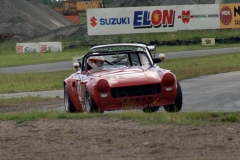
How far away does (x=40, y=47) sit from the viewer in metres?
53.7

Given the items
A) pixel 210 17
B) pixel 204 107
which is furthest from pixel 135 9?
pixel 204 107

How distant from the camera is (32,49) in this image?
5441 cm

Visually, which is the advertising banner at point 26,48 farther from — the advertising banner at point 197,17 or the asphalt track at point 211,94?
the asphalt track at point 211,94

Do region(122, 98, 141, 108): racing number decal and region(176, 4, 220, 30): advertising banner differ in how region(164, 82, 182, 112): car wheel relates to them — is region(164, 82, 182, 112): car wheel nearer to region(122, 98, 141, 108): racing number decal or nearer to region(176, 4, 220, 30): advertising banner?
region(122, 98, 141, 108): racing number decal

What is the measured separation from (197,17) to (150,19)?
3.66 meters

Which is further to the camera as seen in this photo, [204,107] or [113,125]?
[204,107]

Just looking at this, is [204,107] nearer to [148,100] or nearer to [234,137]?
[148,100]

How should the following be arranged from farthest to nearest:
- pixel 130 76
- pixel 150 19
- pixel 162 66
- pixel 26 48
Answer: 1. pixel 150 19
2. pixel 26 48
3. pixel 162 66
4. pixel 130 76

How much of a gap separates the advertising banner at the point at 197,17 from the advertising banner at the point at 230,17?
1.35 feet

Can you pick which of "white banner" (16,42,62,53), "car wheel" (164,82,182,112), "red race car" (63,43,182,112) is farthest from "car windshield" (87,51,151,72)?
"white banner" (16,42,62,53)

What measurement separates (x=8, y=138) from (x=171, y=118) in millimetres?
2454

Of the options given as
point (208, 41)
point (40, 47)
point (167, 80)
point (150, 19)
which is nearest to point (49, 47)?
point (40, 47)

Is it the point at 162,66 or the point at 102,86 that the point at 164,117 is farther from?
the point at 162,66

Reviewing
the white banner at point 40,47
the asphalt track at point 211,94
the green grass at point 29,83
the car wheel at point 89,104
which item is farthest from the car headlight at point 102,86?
the white banner at point 40,47
